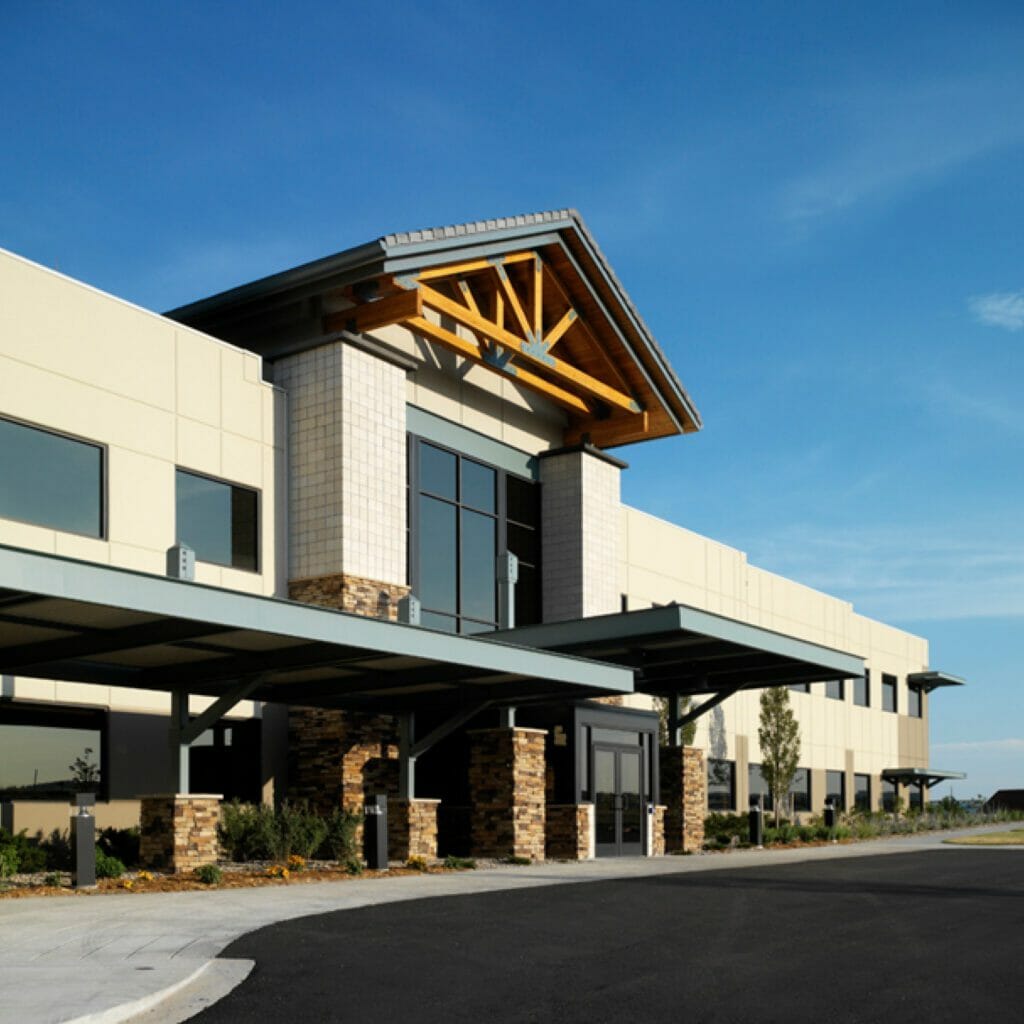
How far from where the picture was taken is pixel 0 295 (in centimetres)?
2173

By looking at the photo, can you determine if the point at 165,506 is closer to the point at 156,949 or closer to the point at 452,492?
the point at 452,492

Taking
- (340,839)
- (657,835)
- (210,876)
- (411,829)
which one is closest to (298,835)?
(340,839)

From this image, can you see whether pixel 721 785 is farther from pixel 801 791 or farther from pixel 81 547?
pixel 81 547

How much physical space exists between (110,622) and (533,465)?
1723 centimetres

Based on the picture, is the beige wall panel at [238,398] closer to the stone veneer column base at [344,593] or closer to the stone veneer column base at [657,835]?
the stone veneer column base at [344,593]

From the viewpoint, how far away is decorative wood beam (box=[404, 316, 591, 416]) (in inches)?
1115

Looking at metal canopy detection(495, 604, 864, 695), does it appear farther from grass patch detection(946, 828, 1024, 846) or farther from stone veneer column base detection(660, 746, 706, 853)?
grass patch detection(946, 828, 1024, 846)

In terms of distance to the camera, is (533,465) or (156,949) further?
(533,465)

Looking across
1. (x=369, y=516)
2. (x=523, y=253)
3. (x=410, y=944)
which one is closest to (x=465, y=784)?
(x=369, y=516)

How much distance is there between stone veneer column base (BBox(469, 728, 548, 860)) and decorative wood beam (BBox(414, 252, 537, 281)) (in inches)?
362

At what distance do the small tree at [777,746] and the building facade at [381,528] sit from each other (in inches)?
489

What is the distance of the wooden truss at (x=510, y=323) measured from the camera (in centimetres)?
2723

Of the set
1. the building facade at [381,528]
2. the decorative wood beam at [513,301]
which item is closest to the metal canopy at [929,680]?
the building facade at [381,528]

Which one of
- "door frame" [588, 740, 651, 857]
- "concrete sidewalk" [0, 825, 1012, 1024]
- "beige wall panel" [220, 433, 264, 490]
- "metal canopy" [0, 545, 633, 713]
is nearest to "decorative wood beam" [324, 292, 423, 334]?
"beige wall panel" [220, 433, 264, 490]
